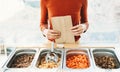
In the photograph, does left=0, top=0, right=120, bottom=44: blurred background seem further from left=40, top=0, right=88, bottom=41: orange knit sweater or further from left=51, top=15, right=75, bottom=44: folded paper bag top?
left=51, top=15, right=75, bottom=44: folded paper bag top

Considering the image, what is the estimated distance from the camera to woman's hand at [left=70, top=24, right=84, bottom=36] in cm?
182

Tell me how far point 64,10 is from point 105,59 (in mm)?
497

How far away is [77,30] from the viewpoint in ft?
6.11

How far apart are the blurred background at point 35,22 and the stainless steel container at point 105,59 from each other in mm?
214

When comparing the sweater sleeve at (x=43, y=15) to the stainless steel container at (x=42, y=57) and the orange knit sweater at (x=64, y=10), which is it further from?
the stainless steel container at (x=42, y=57)

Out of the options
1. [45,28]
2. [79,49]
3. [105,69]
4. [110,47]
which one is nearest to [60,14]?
[45,28]

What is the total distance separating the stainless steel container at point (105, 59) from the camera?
63.6 inches

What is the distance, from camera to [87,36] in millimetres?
2033

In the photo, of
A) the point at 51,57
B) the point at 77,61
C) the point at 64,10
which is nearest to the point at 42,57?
the point at 51,57

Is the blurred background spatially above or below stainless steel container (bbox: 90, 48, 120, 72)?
above

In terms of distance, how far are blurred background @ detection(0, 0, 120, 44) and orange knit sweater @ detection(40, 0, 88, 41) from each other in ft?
0.15

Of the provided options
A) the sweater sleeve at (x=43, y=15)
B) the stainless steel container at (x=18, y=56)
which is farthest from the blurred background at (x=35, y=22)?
the stainless steel container at (x=18, y=56)

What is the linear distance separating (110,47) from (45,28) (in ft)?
1.78

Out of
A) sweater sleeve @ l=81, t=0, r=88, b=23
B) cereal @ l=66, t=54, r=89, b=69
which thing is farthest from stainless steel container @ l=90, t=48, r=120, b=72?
sweater sleeve @ l=81, t=0, r=88, b=23
